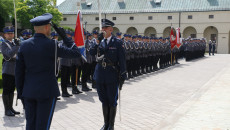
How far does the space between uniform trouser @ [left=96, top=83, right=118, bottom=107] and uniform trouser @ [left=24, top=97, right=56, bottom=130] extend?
1840 mm

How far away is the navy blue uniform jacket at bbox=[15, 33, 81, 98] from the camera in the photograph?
3.62 meters

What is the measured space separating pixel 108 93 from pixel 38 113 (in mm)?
2030

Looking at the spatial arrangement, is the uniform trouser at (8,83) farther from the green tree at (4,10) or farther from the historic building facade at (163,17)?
the green tree at (4,10)

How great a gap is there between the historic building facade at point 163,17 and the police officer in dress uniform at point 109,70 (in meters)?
45.2

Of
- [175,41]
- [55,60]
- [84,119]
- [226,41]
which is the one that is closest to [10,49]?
[84,119]

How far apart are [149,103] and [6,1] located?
54.8 meters

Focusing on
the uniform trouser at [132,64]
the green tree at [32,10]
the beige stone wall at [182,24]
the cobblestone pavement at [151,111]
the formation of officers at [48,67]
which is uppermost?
the green tree at [32,10]

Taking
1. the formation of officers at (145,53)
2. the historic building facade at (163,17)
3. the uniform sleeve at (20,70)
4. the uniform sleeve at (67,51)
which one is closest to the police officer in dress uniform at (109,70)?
the uniform sleeve at (67,51)

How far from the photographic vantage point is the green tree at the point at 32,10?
53.4m

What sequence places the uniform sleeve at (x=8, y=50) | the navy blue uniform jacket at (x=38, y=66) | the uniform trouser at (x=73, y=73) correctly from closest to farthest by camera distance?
the navy blue uniform jacket at (x=38, y=66), the uniform sleeve at (x=8, y=50), the uniform trouser at (x=73, y=73)

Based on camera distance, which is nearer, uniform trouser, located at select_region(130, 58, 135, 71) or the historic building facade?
uniform trouser, located at select_region(130, 58, 135, 71)

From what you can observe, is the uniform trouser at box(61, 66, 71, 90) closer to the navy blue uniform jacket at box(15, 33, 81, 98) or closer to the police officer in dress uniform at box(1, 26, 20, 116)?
the police officer in dress uniform at box(1, 26, 20, 116)

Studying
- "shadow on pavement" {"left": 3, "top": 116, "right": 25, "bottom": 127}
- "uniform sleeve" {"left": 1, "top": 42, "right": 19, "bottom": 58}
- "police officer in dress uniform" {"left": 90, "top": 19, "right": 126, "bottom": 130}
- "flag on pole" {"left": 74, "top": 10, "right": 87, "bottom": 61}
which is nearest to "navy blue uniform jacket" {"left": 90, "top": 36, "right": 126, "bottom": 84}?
"police officer in dress uniform" {"left": 90, "top": 19, "right": 126, "bottom": 130}

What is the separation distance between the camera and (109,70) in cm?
552
